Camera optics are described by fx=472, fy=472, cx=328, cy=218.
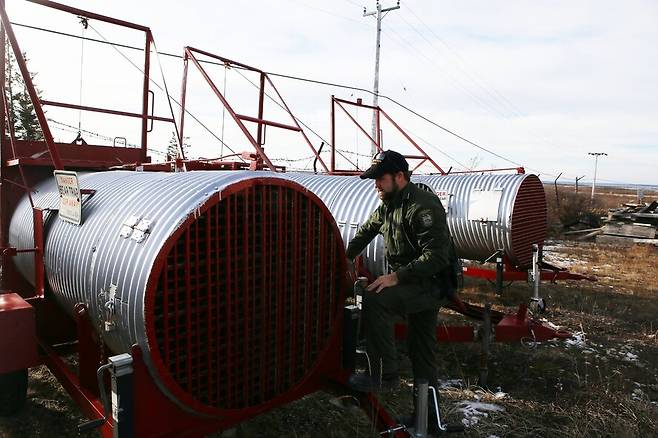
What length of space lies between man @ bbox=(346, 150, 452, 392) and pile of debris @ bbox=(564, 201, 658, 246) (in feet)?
56.2

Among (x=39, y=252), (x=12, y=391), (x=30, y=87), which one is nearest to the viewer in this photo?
(x=12, y=391)

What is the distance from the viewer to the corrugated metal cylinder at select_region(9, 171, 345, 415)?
2.67 m

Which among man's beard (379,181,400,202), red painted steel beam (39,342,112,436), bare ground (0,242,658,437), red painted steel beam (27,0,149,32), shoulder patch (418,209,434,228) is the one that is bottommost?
bare ground (0,242,658,437)

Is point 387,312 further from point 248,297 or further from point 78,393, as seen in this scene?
point 78,393

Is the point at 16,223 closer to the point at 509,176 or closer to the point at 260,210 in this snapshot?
the point at 260,210

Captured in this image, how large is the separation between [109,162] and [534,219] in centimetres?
713

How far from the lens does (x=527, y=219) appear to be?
27.3 feet

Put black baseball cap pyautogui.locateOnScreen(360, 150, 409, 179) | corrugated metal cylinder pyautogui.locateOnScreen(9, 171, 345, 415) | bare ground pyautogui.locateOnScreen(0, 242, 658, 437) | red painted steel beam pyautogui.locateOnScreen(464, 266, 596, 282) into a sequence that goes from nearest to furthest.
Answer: corrugated metal cylinder pyautogui.locateOnScreen(9, 171, 345, 415) → black baseball cap pyautogui.locateOnScreen(360, 150, 409, 179) → bare ground pyautogui.locateOnScreen(0, 242, 658, 437) → red painted steel beam pyautogui.locateOnScreen(464, 266, 596, 282)

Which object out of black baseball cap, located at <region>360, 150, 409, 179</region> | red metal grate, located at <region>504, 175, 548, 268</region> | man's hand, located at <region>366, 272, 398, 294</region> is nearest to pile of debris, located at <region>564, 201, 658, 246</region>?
red metal grate, located at <region>504, 175, 548, 268</region>

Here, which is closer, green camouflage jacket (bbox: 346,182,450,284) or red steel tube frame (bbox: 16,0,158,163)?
green camouflage jacket (bbox: 346,182,450,284)

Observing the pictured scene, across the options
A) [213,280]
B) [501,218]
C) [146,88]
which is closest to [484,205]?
[501,218]

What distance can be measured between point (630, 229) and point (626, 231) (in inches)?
6.1

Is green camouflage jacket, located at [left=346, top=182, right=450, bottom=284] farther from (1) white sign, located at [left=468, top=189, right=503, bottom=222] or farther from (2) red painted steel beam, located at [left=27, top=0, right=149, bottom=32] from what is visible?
(1) white sign, located at [left=468, top=189, right=503, bottom=222]

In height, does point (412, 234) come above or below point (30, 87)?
below
